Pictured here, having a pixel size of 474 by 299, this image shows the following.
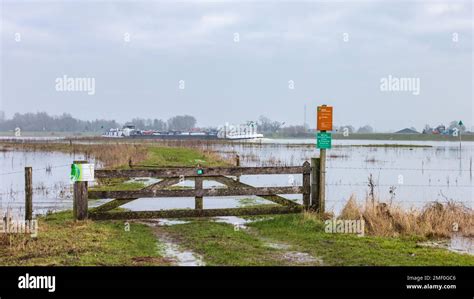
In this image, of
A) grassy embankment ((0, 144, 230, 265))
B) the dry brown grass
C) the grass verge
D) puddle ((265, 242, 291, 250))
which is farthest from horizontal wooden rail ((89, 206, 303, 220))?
puddle ((265, 242, 291, 250))

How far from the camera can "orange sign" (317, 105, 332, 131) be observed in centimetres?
1416

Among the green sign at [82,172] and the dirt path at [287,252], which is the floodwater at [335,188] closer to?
the green sign at [82,172]

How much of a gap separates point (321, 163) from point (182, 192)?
3.83 m

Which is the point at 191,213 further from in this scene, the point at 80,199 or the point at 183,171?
the point at 80,199

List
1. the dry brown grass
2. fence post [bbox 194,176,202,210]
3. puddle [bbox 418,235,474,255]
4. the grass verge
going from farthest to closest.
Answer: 1. fence post [bbox 194,176,202,210]
2. the dry brown grass
3. puddle [bbox 418,235,474,255]
4. the grass verge

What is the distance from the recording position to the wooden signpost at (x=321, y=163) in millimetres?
14148

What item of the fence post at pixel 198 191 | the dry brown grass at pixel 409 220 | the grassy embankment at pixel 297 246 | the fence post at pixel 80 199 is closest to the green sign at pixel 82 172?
the fence post at pixel 80 199

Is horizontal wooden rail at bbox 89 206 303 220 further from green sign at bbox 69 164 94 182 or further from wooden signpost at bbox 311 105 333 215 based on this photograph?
green sign at bbox 69 164 94 182

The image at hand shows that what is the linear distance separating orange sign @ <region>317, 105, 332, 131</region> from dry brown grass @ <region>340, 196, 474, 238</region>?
2108 millimetres

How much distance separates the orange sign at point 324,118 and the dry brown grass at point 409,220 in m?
2.11

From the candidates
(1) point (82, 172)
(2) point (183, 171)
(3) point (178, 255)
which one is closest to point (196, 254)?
(3) point (178, 255)

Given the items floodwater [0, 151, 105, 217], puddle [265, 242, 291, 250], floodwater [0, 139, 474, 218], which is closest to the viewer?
puddle [265, 242, 291, 250]
